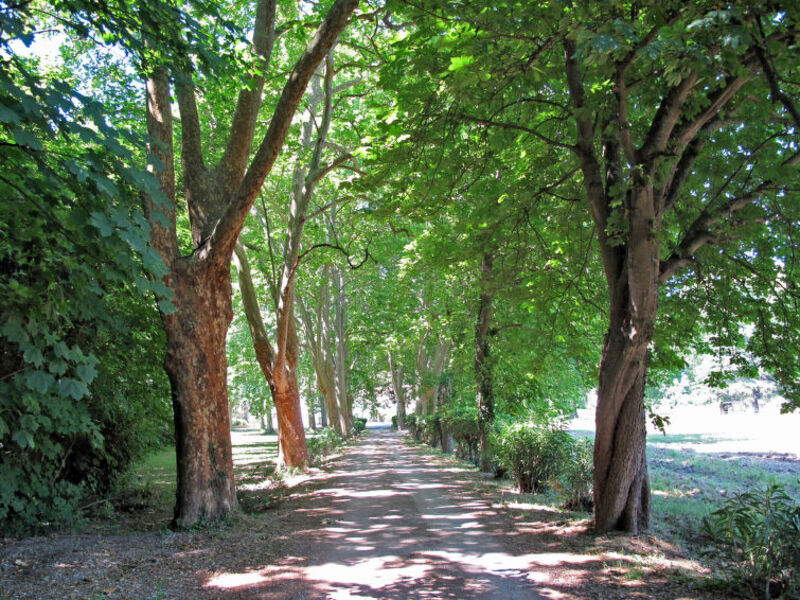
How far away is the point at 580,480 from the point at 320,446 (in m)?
11.7

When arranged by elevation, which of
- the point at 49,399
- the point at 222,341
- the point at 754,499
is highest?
the point at 222,341

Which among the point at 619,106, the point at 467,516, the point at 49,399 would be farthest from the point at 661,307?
the point at 49,399

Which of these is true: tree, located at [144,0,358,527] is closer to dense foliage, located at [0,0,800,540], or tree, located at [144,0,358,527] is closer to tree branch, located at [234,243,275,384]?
dense foliage, located at [0,0,800,540]

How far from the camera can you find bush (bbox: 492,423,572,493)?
8953 millimetres

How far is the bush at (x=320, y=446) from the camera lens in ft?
54.0

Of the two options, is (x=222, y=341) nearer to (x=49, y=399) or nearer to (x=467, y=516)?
(x=49, y=399)

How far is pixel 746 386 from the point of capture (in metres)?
52.5

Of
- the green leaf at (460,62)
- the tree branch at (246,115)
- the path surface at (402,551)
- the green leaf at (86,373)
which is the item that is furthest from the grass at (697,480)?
the tree branch at (246,115)

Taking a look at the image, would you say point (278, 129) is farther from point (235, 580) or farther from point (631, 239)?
point (235, 580)

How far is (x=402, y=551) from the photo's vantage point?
19.5 feet

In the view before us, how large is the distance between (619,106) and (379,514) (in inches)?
268

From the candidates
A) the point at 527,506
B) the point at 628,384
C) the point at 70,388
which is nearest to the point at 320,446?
the point at 527,506

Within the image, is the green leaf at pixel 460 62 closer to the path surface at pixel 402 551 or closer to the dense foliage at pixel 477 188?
the dense foliage at pixel 477 188

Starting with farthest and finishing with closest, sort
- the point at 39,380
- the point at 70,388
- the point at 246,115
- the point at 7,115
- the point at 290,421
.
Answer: the point at 290,421
the point at 246,115
the point at 70,388
the point at 39,380
the point at 7,115
